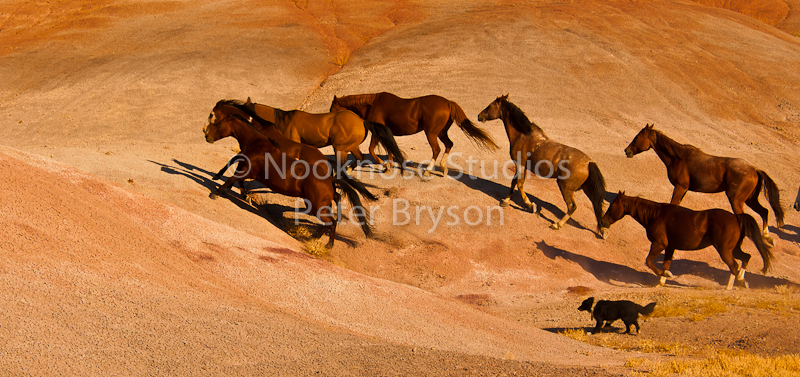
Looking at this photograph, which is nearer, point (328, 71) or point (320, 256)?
point (320, 256)

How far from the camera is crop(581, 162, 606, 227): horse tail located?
14.2m

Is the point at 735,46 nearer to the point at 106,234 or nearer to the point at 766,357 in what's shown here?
the point at 766,357

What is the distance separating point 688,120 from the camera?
85.7ft

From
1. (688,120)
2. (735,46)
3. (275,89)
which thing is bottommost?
(275,89)

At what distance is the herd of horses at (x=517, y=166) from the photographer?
484 inches

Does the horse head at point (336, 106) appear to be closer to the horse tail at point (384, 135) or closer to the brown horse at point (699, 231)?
the horse tail at point (384, 135)

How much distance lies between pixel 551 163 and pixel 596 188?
130 centimetres

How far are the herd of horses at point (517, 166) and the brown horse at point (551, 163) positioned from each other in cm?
3

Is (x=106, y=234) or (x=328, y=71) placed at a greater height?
(x=106, y=234)

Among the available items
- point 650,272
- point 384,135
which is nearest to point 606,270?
point 650,272

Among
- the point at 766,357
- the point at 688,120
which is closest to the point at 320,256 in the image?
the point at 766,357

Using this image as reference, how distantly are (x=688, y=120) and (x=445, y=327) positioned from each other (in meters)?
22.2

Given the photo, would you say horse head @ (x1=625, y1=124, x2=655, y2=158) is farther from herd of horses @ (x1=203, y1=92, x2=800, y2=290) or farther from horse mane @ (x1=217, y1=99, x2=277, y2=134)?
horse mane @ (x1=217, y1=99, x2=277, y2=134)

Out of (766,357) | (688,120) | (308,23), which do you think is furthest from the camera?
(308,23)
